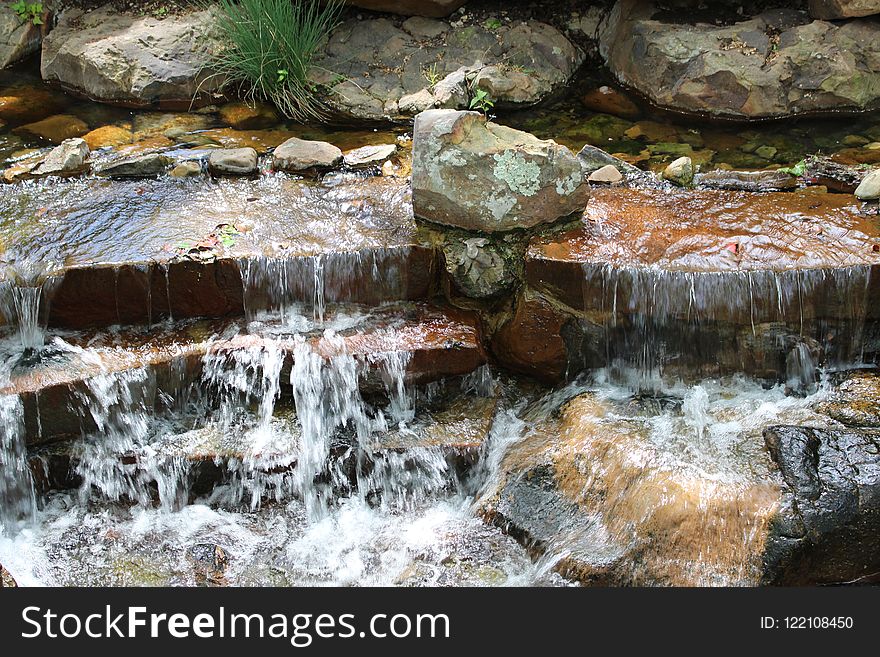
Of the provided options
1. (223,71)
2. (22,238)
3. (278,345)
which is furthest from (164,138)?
(278,345)

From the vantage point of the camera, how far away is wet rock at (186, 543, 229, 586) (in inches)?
145

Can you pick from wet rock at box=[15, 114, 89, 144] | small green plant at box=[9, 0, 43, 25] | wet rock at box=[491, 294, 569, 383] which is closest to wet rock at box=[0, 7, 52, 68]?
small green plant at box=[9, 0, 43, 25]

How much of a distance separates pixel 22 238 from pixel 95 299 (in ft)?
2.38

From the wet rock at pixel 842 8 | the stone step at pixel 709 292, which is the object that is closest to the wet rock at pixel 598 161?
the stone step at pixel 709 292

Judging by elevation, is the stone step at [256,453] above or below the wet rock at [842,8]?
below

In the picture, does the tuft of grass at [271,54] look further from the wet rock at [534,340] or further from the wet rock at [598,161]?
the wet rock at [534,340]

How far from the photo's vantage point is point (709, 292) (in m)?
4.18

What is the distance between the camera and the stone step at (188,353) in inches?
159

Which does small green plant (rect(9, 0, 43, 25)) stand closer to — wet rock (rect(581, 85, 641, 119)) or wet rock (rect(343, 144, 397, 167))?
wet rock (rect(343, 144, 397, 167))

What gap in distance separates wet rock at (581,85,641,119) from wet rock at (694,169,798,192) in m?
1.41

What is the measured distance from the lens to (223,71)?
6.69 m

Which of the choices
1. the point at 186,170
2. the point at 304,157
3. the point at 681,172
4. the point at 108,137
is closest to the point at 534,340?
the point at 681,172

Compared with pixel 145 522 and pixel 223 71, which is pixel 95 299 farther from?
pixel 223 71

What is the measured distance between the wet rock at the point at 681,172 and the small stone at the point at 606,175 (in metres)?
0.31
